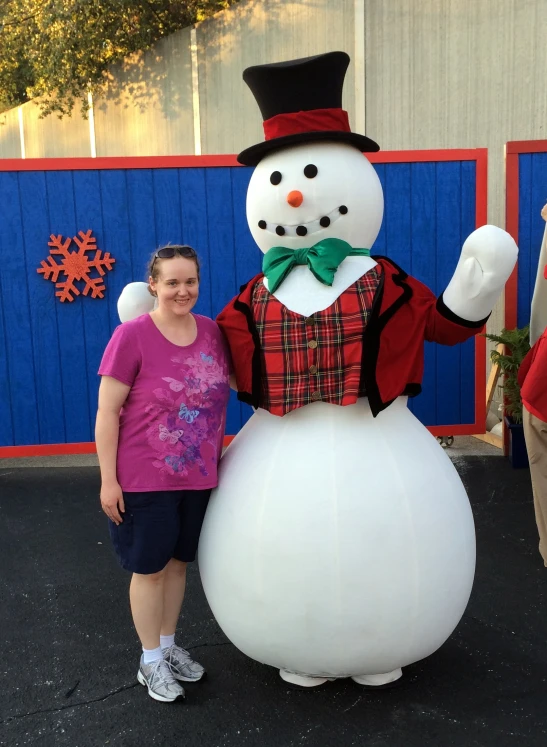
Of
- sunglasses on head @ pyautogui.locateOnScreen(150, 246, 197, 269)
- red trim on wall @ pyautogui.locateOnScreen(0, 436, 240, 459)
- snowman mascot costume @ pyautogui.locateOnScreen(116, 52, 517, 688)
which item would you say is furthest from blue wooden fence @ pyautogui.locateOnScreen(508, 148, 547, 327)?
sunglasses on head @ pyautogui.locateOnScreen(150, 246, 197, 269)

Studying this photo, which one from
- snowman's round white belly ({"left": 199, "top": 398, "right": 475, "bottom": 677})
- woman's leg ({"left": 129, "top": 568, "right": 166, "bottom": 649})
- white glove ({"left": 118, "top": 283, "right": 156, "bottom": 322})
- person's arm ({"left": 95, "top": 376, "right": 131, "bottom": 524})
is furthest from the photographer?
white glove ({"left": 118, "top": 283, "right": 156, "bottom": 322})

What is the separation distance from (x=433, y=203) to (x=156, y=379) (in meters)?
3.45

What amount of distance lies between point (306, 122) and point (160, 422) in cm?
114

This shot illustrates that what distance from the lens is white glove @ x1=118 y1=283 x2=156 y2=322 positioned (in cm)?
268

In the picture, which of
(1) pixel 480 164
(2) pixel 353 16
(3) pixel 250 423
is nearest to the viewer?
(3) pixel 250 423

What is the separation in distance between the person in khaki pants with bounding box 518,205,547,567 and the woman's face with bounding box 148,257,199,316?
1.62 m

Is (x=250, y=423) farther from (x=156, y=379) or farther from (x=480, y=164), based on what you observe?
(x=480, y=164)

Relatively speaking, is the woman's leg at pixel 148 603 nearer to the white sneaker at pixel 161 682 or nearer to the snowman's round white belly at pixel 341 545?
the white sneaker at pixel 161 682

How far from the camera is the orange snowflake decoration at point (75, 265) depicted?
4.95m

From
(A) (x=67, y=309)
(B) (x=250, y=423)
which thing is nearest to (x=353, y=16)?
(A) (x=67, y=309)

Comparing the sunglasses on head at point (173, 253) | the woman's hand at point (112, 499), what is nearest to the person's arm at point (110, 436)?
the woman's hand at point (112, 499)

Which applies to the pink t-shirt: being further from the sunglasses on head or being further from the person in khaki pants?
the person in khaki pants

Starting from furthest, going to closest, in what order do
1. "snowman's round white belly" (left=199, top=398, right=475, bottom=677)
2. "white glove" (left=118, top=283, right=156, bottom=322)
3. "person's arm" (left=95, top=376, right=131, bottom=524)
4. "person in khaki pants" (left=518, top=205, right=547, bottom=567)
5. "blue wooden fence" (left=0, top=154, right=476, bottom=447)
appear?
"blue wooden fence" (left=0, top=154, right=476, bottom=447), "person in khaki pants" (left=518, top=205, right=547, bottom=567), "white glove" (left=118, top=283, right=156, bottom=322), "person's arm" (left=95, top=376, right=131, bottom=524), "snowman's round white belly" (left=199, top=398, right=475, bottom=677)

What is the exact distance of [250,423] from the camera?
8.03 feet
